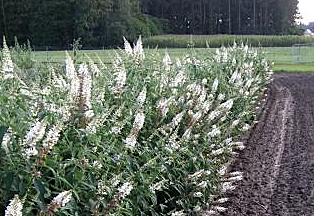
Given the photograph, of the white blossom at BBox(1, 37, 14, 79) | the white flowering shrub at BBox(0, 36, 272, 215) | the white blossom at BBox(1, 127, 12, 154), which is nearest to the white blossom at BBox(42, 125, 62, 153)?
the white flowering shrub at BBox(0, 36, 272, 215)

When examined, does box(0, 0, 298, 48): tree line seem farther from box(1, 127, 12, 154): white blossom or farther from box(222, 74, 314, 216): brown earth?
box(1, 127, 12, 154): white blossom

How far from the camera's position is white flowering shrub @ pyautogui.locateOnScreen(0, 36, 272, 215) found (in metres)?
1.59

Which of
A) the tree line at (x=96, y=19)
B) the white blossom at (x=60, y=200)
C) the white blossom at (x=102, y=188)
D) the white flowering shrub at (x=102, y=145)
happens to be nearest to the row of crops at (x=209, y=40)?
the tree line at (x=96, y=19)

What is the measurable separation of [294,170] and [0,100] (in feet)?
10.4

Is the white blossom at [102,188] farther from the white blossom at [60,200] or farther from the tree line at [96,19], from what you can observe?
the tree line at [96,19]

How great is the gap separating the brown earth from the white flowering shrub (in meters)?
0.36

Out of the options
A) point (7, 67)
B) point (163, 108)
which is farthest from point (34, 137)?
point (163, 108)

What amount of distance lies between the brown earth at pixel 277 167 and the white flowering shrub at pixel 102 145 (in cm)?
36

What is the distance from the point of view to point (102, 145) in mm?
2043

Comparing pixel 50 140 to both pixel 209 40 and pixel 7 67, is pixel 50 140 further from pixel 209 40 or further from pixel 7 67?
pixel 209 40

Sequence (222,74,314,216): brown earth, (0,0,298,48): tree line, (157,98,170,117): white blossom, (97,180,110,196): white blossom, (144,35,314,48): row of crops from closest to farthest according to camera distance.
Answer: (97,180,110,196): white blossom
(157,98,170,117): white blossom
(222,74,314,216): brown earth
(0,0,298,48): tree line
(144,35,314,48): row of crops

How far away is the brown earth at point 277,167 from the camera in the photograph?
3.55 meters

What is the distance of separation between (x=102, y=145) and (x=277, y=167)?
2.86 meters

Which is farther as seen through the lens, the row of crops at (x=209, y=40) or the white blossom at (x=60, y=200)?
the row of crops at (x=209, y=40)
